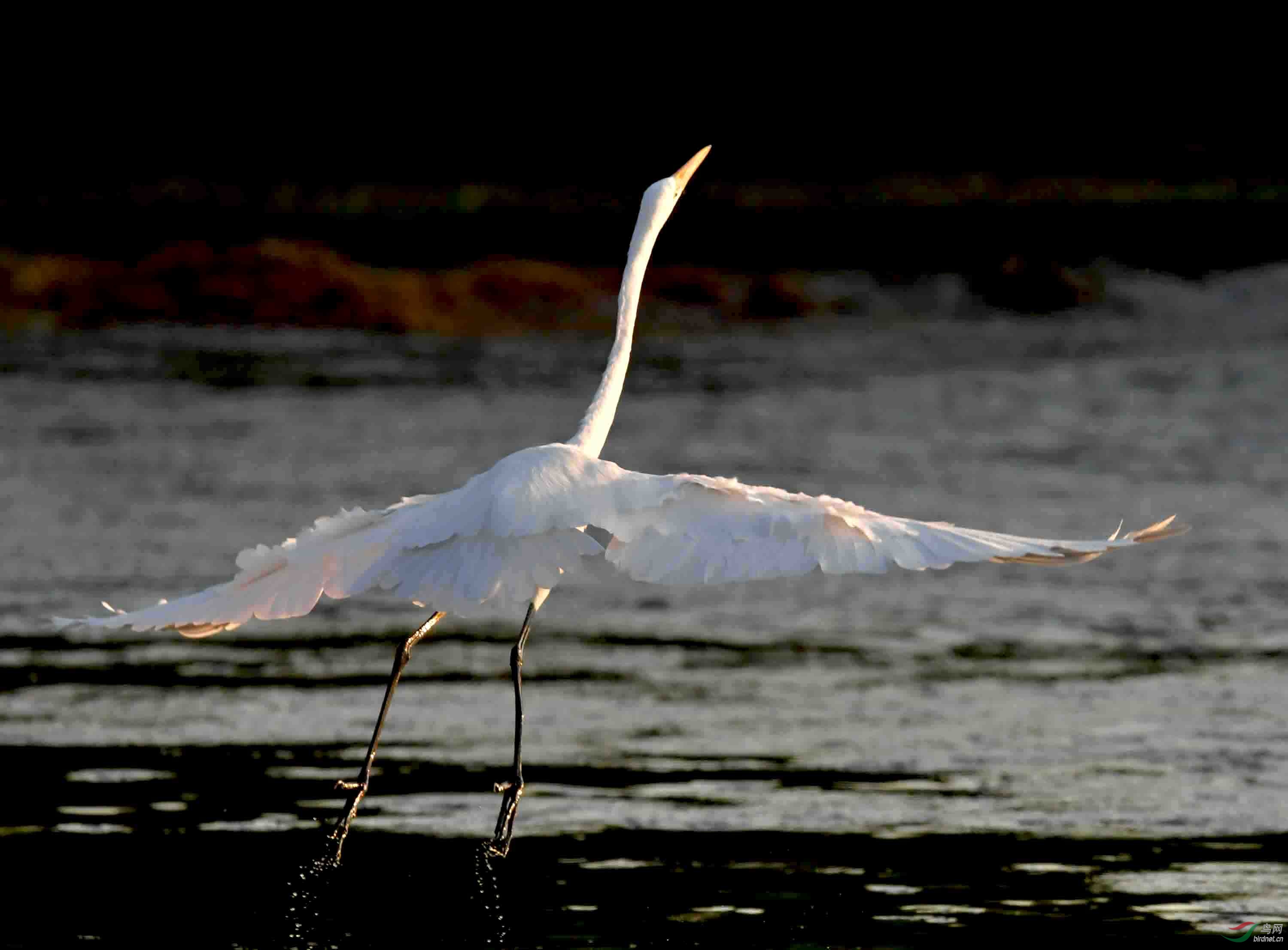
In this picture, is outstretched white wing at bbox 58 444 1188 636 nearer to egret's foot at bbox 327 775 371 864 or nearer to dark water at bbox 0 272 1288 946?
egret's foot at bbox 327 775 371 864

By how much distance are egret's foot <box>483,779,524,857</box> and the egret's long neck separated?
3.86 feet

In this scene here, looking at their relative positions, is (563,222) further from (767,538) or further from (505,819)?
(767,538)

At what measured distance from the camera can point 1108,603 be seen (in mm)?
12078

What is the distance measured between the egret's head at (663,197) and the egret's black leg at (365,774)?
1.88 m

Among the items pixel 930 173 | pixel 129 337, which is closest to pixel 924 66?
pixel 930 173

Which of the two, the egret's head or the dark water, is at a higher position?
the egret's head

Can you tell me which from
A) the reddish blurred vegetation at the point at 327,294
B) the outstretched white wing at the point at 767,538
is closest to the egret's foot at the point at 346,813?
the outstretched white wing at the point at 767,538

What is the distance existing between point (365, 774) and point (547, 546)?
45.2 inches

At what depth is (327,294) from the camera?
2794 centimetres

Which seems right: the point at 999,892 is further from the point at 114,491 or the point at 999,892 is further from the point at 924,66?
the point at 924,66

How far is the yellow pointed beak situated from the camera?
30.6ft

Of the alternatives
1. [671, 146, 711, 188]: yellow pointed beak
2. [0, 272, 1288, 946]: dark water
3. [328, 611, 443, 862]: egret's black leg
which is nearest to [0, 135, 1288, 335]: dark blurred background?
[0, 272, 1288, 946]: dark water

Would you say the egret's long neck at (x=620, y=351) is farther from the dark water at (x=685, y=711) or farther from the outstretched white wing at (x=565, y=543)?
the dark water at (x=685, y=711)

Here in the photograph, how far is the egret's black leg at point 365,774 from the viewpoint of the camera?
24.8 ft
